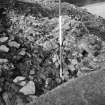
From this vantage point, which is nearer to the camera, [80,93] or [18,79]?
[80,93]

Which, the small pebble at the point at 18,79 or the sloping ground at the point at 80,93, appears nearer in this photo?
the sloping ground at the point at 80,93

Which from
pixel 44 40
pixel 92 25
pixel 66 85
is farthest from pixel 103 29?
pixel 66 85

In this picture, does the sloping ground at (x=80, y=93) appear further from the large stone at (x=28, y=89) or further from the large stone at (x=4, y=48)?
the large stone at (x=4, y=48)

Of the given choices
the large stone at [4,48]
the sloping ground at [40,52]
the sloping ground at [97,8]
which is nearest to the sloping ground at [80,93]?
the sloping ground at [40,52]

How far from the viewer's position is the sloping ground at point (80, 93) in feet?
14.7

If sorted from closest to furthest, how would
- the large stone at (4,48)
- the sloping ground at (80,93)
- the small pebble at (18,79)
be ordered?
1. the sloping ground at (80,93)
2. the small pebble at (18,79)
3. the large stone at (4,48)

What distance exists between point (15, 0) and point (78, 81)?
13.1ft

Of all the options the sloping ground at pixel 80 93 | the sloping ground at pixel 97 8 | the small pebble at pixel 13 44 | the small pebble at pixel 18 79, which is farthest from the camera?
the sloping ground at pixel 97 8

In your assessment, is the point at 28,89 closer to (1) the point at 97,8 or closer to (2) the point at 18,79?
(2) the point at 18,79

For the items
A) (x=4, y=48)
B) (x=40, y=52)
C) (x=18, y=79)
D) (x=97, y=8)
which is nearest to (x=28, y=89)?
(x=18, y=79)

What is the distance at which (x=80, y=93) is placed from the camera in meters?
4.65

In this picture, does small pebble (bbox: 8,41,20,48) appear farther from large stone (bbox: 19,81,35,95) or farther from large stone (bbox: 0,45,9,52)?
large stone (bbox: 19,81,35,95)

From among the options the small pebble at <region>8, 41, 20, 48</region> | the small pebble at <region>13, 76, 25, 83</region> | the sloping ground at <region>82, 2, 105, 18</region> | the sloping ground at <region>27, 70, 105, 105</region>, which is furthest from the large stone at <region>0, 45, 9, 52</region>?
the sloping ground at <region>82, 2, 105, 18</region>

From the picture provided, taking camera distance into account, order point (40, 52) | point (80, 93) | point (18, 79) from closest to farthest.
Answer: point (80, 93) → point (18, 79) → point (40, 52)
